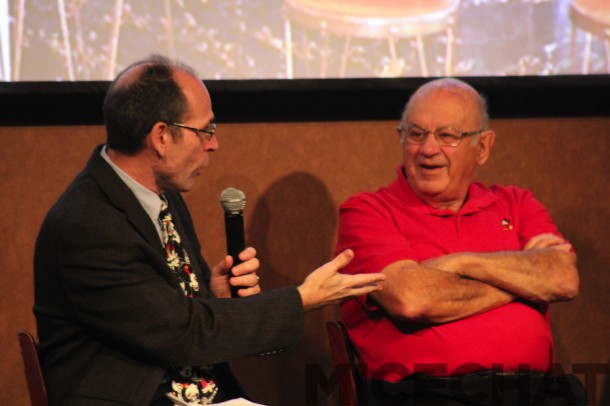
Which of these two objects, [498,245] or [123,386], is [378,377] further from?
[123,386]

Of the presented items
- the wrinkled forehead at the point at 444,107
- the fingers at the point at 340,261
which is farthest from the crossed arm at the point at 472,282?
the wrinkled forehead at the point at 444,107

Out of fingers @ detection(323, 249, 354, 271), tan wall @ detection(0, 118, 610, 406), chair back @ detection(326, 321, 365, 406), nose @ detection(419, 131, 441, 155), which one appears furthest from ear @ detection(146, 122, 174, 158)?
tan wall @ detection(0, 118, 610, 406)

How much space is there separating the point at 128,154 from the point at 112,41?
1209 mm

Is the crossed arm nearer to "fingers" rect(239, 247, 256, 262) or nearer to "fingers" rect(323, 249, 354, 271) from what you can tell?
"fingers" rect(323, 249, 354, 271)

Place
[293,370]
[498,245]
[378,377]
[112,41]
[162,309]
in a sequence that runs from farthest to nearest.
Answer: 1. [293,370]
2. [112,41]
3. [498,245]
4. [378,377]
5. [162,309]

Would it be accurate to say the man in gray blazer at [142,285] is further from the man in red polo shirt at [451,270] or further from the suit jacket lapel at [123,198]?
the man in red polo shirt at [451,270]

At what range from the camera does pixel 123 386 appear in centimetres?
220

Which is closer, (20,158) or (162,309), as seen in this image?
(162,309)

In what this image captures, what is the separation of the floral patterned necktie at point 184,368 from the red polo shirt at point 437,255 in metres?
0.59

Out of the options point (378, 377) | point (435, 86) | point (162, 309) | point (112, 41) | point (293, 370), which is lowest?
point (293, 370)

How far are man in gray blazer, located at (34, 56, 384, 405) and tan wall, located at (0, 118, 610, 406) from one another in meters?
1.17

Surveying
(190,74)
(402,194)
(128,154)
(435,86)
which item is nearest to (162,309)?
(128,154)

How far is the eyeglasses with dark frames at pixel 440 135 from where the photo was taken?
2985mm

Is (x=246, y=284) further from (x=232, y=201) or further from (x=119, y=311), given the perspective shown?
(x=119, y=311)
